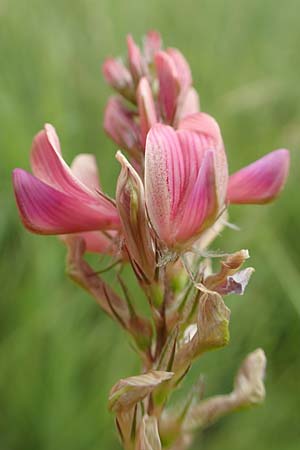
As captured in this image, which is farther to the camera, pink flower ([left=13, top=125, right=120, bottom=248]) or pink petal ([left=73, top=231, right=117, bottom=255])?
pink petal ([left=73, top=231, right=117, bottom=255])

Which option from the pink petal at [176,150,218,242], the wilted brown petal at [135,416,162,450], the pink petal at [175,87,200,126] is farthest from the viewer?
the pink petal at [175,87,200,126]

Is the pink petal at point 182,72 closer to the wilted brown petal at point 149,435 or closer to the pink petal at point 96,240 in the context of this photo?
the pink petal at point 96,240

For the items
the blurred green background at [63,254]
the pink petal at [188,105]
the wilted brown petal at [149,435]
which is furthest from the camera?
the blurred green background at [63,254]

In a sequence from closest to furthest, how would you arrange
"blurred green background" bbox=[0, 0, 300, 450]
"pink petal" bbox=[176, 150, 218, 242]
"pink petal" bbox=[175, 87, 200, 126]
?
"pink petal" bbox=[176, 150, 218, 242]
"pink petal" bbox=[175, 87, 200, 126]
"blurred green background" bbox=[0, 0, 300, 450]

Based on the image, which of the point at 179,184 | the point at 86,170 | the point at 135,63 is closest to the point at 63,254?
the point at 86,170

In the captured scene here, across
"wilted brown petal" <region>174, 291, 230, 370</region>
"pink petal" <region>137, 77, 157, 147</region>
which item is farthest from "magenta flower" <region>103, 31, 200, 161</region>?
"wilted brown petal" <region>174, 291, 230, 370</region>

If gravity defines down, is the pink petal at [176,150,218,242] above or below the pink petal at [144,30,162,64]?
below

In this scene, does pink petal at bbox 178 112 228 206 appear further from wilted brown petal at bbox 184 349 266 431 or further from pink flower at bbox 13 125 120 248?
wilted brown petal at bbox 184 349 266 431

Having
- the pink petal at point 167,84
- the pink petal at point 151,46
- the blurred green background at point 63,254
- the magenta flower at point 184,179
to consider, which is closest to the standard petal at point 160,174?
the magenta flower at point 184,179
